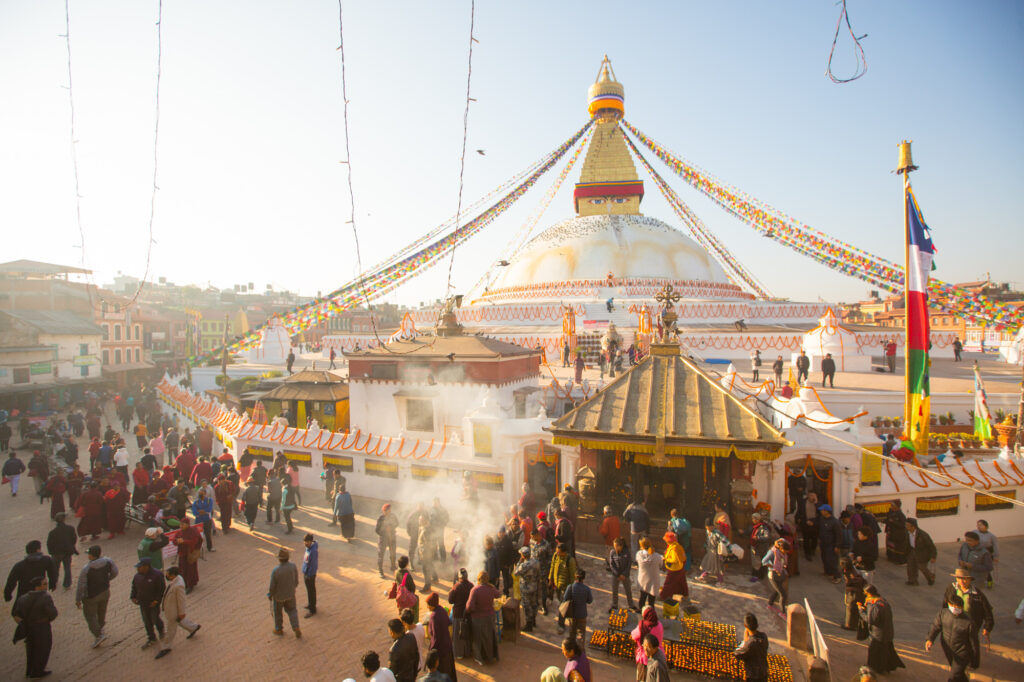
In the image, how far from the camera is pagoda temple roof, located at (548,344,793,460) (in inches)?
283

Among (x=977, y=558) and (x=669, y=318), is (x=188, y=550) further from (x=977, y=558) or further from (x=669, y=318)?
(x=977, y=558)

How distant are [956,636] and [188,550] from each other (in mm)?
9086

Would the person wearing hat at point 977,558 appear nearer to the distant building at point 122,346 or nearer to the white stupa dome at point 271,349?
the white stupa dome at point 271,349

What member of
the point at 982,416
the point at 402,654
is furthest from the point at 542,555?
the point at 982,416

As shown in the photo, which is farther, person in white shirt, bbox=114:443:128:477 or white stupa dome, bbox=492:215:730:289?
white stupa dome, bbox=492:215:730:289

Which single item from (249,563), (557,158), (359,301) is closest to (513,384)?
(249,563)

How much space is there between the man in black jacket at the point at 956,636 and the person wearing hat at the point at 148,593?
8424mm

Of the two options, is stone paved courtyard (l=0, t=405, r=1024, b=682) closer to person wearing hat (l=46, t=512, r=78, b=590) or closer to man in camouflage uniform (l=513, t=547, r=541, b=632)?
man in camouflage uniform (l=513, t=547, r=541, b=632)

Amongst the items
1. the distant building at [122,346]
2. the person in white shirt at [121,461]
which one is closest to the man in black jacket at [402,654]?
the person in white shirt at [121,461]

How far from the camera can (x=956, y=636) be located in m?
5.08

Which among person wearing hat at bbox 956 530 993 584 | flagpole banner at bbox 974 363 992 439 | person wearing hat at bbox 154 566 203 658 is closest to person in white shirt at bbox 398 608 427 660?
person wearing hat at bbox 154 566 203 658

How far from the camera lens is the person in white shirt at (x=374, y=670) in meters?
4.10

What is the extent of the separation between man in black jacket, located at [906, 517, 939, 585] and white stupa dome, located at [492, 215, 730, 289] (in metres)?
26.4

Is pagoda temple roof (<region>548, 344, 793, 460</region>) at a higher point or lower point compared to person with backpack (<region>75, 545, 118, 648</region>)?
higher
